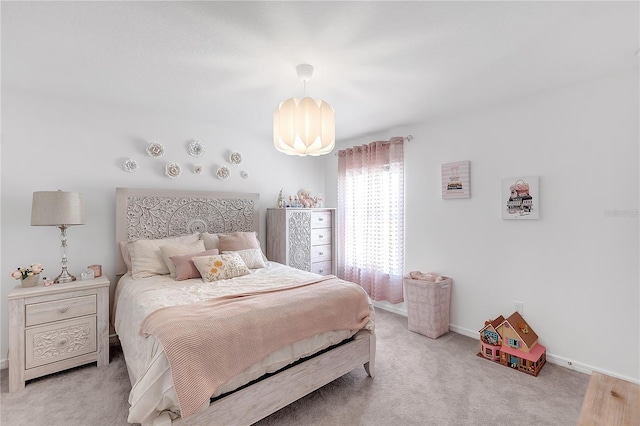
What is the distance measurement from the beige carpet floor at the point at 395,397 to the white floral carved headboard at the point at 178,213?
114 centimetres

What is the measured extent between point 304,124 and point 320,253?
7.83ft

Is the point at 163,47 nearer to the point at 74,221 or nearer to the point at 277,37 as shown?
the point at 277,37

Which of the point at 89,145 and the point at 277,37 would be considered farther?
the point at 89,145

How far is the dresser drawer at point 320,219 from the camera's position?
406 cm

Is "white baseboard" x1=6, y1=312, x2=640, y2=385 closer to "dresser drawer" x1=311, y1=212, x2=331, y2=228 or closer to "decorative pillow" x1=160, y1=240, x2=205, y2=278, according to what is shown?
"decorative pillow" x1=160, y1=240, x2=205, y2=278

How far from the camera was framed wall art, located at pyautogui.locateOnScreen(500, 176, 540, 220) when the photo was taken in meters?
2.70

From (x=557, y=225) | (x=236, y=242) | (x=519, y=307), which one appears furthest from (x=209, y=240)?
(x=557, y=225)

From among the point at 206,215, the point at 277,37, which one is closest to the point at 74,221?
the point at 206,215

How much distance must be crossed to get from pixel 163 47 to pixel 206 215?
2.02 metres

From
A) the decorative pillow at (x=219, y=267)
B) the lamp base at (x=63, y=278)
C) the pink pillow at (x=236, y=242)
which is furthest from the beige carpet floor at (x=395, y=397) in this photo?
the pink pillow at (x=236, y=242)

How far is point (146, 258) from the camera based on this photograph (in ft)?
9.32

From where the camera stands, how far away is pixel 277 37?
1.79 metres

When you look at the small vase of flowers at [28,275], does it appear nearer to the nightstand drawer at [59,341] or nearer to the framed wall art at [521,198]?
the nightstand drawer at [59,341]

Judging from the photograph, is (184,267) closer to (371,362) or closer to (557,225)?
(371,362)
